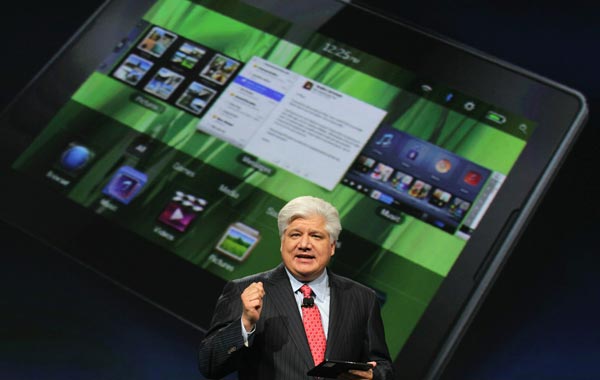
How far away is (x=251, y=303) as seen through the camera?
661 mm

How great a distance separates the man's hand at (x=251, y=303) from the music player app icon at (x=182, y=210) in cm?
52

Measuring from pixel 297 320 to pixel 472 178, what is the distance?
20.3 inches

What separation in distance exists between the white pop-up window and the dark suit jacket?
0.47 meters

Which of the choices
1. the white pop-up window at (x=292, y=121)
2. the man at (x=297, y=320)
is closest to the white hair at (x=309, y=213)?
the man at (x=297, y=320)

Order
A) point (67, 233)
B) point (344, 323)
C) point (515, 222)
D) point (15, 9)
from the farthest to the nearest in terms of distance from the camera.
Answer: point (15, 9) < point (67, 233) < point (515, 222) < point (344, 323)

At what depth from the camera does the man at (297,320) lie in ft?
2.25

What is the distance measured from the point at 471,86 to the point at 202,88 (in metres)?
0.37

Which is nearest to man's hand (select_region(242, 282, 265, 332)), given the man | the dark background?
the man

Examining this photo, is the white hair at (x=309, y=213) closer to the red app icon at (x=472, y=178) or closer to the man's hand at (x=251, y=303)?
the man's hand at (x=251, y=303)

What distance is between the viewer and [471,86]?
1.23 metres

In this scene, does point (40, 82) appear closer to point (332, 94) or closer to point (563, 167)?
point (332, 94)

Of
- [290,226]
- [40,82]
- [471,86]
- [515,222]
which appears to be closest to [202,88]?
[40,82]

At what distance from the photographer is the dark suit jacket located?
686 mm

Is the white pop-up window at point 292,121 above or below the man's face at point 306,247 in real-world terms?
above
